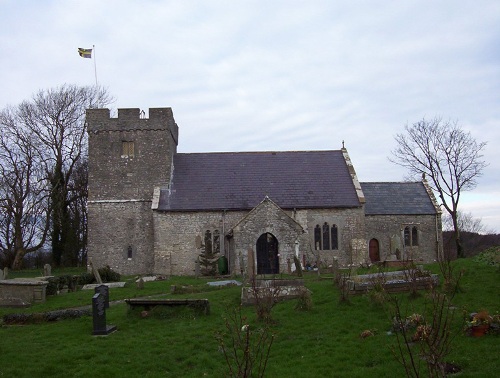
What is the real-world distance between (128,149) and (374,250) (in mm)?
17019

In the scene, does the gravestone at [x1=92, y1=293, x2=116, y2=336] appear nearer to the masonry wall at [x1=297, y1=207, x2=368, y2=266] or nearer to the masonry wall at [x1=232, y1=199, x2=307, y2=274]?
the masonry wall at [x1=232, y1=199, x2=307, y2=274]

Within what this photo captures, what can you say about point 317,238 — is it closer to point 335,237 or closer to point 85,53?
point 335,237

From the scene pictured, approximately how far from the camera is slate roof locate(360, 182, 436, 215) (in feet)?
108

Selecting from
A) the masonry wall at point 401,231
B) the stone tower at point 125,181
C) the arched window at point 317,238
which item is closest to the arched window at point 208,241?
the stone tower at point 125,181

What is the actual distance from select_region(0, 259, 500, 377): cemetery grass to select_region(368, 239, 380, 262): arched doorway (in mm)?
16028

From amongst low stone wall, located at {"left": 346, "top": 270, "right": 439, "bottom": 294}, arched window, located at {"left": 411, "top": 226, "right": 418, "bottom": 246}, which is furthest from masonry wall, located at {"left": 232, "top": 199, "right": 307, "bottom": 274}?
low stone wall, located at {"left": 346, "top": 270, "right": 439, "bottom": 294}

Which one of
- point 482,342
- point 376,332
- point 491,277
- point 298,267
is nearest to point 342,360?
point 376,332

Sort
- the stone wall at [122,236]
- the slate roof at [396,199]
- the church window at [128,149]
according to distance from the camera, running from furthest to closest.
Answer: the slate roof at [396,199] < the church window at [128,149] < the stone wall at [122,236]

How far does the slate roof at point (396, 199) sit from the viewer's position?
108 ft

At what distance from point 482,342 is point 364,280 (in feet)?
20.8

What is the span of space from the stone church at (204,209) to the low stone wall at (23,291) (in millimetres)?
10707

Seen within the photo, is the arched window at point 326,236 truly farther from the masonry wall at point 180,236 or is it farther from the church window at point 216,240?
the church window at point 216,240

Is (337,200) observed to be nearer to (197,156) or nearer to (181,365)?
(197,156)

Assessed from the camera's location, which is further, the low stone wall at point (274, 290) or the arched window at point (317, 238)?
the arched window at point (317, 238)
